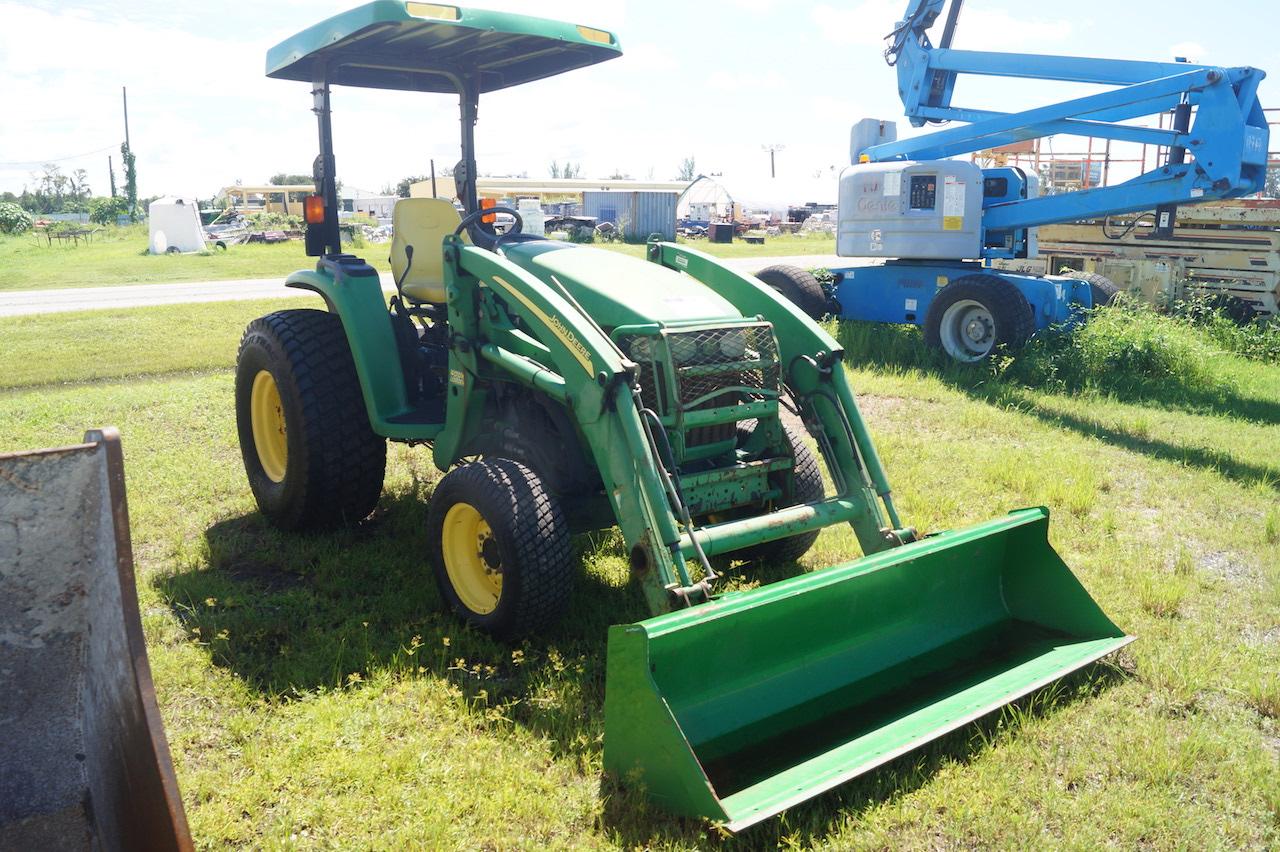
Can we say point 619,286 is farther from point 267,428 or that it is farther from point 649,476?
point 267,428

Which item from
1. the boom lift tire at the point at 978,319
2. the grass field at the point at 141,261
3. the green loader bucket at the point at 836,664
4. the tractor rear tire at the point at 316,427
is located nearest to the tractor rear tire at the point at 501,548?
the green loader bucket at the point at 836,664

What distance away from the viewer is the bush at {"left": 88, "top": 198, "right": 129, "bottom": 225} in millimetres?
47906

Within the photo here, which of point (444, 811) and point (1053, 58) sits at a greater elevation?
point (1053, 58)

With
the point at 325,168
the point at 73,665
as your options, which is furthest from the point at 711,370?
the point at 325,168

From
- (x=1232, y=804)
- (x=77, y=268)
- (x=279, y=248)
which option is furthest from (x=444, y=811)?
(x=279, y=248)

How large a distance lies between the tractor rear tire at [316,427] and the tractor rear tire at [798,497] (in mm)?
1837

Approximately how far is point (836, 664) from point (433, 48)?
11.3ft

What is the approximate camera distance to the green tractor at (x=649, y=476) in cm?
313

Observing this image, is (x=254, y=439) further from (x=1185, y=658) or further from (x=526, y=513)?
(x=1185, y=658)

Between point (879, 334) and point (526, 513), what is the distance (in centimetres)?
746

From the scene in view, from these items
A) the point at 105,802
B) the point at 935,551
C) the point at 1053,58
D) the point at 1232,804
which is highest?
the point at 1053,58

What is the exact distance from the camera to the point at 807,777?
2.82 meters

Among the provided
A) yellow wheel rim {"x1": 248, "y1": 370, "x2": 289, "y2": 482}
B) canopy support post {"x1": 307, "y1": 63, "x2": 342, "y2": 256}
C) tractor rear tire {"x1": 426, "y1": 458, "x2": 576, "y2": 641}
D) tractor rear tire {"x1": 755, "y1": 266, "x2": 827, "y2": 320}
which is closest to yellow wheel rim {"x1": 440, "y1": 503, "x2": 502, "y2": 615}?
tractor rear tire {"x1": 426, "y1": 458, "x2": 576, "y2": 641}

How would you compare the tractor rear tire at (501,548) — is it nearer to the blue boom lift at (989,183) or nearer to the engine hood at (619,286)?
the engine hood at (619,286)
